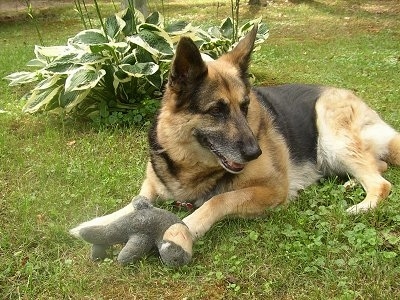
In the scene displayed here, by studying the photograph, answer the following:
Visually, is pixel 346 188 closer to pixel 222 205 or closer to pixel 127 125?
pixel 222 205

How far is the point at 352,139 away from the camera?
4.24m

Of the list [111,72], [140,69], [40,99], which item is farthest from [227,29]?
[40,99]

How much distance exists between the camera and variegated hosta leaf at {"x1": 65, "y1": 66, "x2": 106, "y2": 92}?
208 inches

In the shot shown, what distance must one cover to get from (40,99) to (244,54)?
302 centimetres

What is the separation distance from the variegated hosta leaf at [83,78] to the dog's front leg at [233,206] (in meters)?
2.46

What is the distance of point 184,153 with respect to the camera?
359 cm

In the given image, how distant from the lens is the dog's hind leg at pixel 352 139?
4141mm

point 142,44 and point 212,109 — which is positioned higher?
point 212,109

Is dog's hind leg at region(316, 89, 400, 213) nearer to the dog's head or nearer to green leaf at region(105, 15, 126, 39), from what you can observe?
the dog's head

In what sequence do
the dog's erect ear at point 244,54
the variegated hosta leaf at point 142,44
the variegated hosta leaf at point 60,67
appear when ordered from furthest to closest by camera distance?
1. the variegated hosta leaf at point 60,67
2. the variegated hosta leaf at point 142,44
3. the dog's erect ear at point 244,54

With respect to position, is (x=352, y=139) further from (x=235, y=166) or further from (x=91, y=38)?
(x=91, y=38)

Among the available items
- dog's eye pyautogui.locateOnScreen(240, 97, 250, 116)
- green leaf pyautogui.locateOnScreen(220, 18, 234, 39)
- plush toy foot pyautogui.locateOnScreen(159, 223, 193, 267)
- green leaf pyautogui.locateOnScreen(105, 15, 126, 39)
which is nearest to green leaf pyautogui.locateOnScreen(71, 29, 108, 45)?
green leaf pyautogui.locateOnScreen(105, 15, 126, 39)

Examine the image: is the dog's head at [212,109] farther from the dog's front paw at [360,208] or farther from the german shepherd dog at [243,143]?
the dog's front paw at [360,208]

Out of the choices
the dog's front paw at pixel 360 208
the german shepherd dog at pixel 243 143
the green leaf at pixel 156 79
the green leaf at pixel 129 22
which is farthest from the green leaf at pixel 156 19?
the dog's front paw at pixel 360 208
